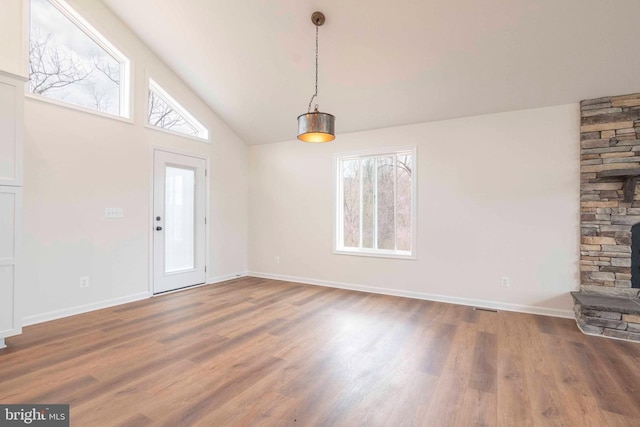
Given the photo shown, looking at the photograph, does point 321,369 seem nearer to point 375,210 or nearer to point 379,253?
point 379,253

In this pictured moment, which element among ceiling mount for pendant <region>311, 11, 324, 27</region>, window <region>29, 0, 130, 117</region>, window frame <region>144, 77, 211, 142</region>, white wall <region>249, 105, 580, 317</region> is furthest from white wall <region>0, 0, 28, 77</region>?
white wall <region>249, 105, 580, 317</region>

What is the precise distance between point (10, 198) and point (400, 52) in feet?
13.3

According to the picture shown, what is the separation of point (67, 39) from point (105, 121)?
1.00m

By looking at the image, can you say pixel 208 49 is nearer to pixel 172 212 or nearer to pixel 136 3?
pixel 136 3

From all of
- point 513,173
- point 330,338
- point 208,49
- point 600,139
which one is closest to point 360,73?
point 208,49

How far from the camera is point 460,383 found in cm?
219

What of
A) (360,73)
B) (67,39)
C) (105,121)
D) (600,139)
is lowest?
(600,139)

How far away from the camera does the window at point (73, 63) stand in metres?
3.44

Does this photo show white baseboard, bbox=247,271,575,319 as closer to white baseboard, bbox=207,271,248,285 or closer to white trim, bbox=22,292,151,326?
white baseboard, bbox=207,271,248,285

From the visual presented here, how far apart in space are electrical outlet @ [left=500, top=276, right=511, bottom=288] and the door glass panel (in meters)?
4.56

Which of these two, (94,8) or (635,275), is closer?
(635,275)

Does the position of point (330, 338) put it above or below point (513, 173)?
below

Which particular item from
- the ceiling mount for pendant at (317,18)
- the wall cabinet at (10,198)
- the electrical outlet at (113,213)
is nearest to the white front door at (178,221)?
the electrical outlet at (113,213)

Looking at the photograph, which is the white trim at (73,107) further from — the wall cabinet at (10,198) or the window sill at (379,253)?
the window sill at (379,253)
